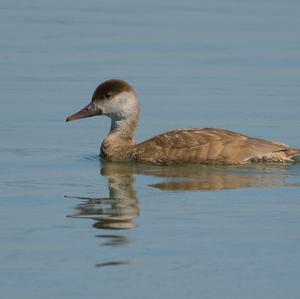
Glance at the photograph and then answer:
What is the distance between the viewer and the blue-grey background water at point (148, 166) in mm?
9273

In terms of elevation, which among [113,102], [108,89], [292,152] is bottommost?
[292,152]

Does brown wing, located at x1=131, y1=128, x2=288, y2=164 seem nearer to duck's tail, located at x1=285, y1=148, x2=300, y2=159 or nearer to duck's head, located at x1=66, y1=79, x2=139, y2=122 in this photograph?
duck's tail, located at x1=285, y1=148, x2=300, y2=159

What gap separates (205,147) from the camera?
1398 cm

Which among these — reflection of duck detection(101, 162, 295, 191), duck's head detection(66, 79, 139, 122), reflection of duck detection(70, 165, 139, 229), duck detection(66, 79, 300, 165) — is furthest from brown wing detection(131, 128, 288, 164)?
reflection of duck detection(70, 165, 139, 229)

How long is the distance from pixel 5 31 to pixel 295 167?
31.8ft

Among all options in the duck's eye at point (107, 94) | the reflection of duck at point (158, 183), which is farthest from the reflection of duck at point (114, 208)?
the duck's eye at point (107, 94)

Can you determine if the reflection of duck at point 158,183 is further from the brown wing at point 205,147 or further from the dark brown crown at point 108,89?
the dark brown crown at point 108,89

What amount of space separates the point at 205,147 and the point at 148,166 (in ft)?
2.16

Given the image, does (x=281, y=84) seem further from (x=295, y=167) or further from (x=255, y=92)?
(x=295, y=167)

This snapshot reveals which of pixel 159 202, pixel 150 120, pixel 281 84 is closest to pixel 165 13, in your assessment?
pixel 281 84

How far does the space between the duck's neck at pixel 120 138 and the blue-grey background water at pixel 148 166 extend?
0.19 meters

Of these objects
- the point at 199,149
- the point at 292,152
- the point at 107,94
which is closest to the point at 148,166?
the point at 199,149

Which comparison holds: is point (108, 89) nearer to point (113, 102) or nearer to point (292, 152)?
point (113, 102)

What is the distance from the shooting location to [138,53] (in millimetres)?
20484
